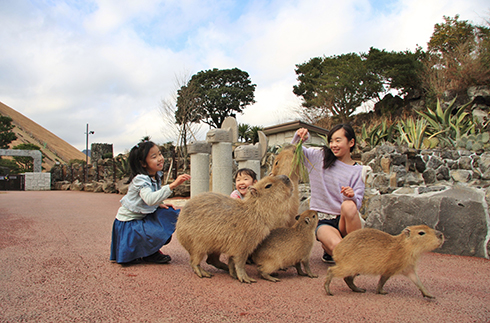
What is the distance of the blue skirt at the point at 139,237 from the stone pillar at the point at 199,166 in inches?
231

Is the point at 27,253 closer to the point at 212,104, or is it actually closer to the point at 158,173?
the point at 158,173

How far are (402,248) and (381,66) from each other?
26.3 m

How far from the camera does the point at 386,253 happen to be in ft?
7.31

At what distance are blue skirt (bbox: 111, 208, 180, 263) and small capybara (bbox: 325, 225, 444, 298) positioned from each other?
1835 mm

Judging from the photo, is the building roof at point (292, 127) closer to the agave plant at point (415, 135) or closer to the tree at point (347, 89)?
the agave plant at point (415, 135)

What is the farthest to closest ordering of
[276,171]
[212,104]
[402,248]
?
1. [212,104]
2. [276,171]
3. [402,248]

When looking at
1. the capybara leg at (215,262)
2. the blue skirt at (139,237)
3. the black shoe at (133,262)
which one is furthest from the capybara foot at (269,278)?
the black shoe at (133,262)

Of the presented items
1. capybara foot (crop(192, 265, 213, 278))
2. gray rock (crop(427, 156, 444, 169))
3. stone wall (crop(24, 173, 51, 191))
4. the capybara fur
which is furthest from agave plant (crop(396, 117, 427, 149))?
stone wall (crop(24, 173, 51, 191))

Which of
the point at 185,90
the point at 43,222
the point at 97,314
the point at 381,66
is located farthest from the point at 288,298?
the point at 381,66

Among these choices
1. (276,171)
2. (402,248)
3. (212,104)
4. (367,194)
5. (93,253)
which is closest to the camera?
(402,248)

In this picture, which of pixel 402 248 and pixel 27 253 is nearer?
pixel 402 248

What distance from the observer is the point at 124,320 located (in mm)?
1946

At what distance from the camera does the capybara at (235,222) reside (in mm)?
2615

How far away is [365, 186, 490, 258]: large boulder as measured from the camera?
356 centimetres
